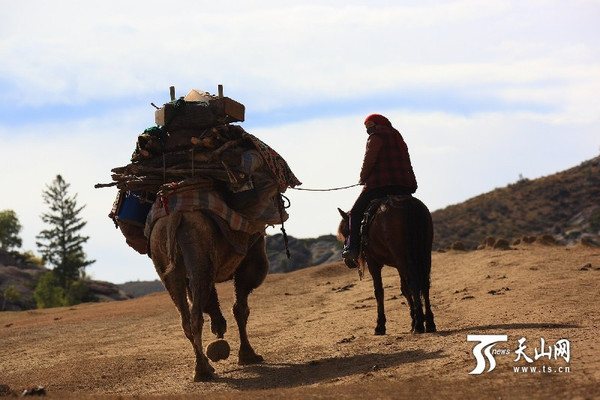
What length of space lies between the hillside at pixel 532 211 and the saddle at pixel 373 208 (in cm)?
4226

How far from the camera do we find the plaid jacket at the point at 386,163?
13.7m

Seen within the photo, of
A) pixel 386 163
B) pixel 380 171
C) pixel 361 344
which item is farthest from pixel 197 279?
pixel 386 163

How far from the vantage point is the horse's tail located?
41.8ft

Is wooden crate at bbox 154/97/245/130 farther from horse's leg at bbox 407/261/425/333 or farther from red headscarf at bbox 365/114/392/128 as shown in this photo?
horse's leg at bbox 407/261/425/333

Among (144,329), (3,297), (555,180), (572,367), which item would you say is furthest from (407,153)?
(555,180)

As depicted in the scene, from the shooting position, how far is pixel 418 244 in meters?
12.8

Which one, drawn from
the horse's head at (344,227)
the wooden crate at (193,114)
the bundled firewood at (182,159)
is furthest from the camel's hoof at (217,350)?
the horse's head at (344,227)

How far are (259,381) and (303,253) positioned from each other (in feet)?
170

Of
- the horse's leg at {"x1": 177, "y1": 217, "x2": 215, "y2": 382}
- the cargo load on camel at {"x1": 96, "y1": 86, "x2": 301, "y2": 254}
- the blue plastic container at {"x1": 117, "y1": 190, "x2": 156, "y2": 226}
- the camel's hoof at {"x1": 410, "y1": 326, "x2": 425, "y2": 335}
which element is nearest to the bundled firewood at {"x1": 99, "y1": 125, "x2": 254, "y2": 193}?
the cargo load on camel at {"x1": 96, "y1": 86, "x2": 301, "y2": 254}

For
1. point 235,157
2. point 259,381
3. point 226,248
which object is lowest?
point 259,381

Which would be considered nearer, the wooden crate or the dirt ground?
the dirt ground

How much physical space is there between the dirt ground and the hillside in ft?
114

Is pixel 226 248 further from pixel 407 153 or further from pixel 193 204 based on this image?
pixel 407 153

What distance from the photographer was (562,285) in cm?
1630
